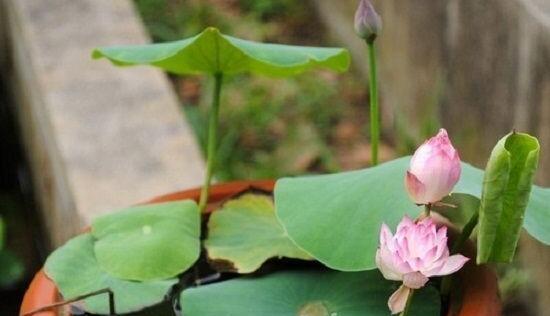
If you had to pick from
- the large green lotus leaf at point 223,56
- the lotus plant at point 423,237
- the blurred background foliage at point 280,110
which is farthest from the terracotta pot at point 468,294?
the blurred background foliage at point 280,110

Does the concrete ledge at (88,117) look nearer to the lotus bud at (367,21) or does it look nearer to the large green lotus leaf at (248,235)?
the large green lotus leaf at (248,235)

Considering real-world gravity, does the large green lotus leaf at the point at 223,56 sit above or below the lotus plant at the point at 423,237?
above

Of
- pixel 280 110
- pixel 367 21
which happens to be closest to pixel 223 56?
pixel 367 21

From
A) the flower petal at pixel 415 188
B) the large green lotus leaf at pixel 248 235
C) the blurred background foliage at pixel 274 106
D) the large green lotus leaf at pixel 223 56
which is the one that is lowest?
the blurred background foliage at pixel 274 106

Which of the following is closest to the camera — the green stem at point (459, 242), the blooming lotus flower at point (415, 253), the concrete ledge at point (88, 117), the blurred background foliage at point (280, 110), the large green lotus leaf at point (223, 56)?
the blooming lotus flower at point (415, 253)

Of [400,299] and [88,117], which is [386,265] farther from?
[88,117]

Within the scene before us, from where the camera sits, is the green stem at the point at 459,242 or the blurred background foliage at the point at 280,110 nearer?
the green stem at the point at 459,242

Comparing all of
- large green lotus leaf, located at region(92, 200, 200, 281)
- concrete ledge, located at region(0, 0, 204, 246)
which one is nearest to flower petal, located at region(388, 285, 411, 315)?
large green lotus leaf, located at region(92, 200, 200, 281)
